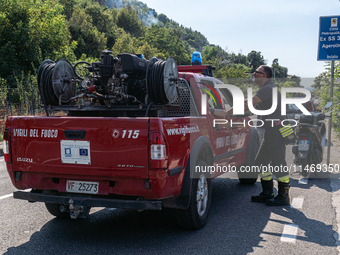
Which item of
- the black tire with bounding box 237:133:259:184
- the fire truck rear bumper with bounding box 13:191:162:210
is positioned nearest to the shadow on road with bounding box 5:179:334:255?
the fire truck rear bumper with bounding box 13:191:162:210

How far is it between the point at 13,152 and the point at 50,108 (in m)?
1.22

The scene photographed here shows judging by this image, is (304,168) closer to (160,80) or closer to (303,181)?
(303,181)

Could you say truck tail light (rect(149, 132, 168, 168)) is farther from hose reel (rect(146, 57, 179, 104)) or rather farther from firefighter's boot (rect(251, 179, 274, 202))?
firefighter's boot (rect(251, 179, 274, 202))

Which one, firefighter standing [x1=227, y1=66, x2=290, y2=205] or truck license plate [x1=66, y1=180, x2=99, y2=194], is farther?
firefighter standing [x1=227, y1=66, x2=290, y2=205]

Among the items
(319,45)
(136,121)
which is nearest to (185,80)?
(136,121)

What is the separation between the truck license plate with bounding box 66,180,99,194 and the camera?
413 cm

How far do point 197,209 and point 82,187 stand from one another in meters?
1.48

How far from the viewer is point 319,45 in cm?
907

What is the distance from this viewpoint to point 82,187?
4.19 meters

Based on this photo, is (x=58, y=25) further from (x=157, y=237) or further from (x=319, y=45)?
(x=157, y=237)

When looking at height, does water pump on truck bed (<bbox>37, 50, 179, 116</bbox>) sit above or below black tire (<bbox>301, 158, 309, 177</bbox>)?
above

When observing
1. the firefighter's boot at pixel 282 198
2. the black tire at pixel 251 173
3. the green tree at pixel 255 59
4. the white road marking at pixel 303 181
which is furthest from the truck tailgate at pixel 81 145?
the green tree at pixel 255 59

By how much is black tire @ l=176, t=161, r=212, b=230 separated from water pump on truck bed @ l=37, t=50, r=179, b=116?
3.65 ft

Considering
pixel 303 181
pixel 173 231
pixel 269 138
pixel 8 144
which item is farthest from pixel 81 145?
pixel 303 181
